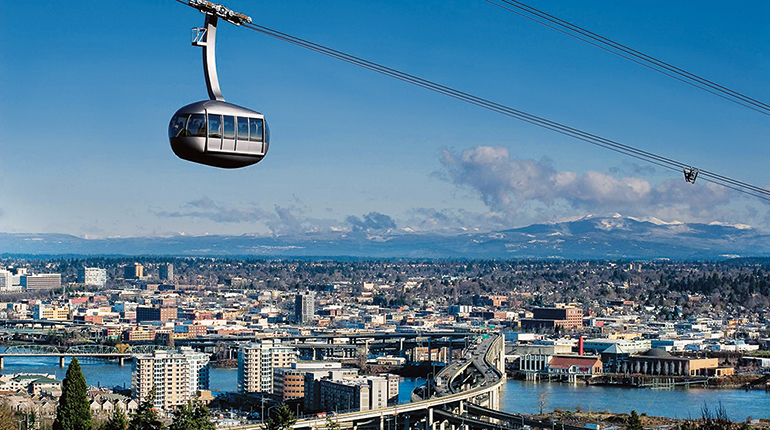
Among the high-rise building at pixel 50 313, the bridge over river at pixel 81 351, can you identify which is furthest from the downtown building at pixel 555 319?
the high-rise building at pixel 50 313

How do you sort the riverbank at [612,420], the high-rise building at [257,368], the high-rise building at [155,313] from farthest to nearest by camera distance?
the high-rise building at [155,313]
the high-rise building at [257,368]
the riverbank at [612,420]

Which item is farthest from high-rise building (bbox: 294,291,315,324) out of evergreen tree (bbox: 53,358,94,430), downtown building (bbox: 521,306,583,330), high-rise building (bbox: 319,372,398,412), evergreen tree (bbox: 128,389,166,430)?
evergreen tree (bbox: 128,389,166,430)

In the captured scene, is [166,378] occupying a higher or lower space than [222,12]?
lower

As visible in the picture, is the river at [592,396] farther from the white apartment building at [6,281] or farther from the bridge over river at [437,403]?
the white apartment building at [6,281]

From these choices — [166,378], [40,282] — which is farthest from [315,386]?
[40,282]

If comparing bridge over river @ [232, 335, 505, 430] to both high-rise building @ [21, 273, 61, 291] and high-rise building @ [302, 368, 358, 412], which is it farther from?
high-rise building @ [21, 273, 61, 291]

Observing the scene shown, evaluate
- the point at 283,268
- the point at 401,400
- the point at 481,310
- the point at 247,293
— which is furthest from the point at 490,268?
the point at 401,400

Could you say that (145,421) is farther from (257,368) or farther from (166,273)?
(166,273)
